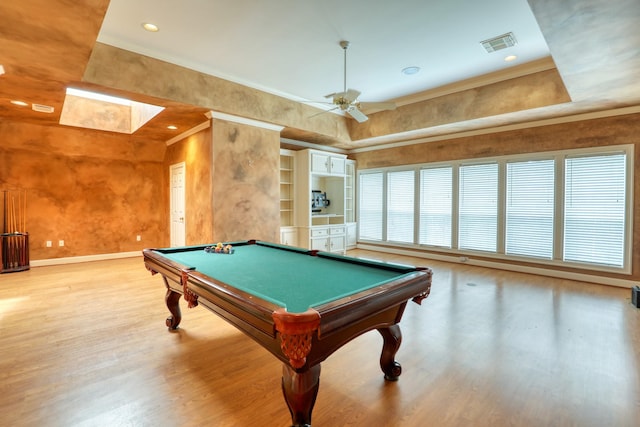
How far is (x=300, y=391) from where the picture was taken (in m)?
1.50

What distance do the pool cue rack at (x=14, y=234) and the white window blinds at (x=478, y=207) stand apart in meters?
8.53

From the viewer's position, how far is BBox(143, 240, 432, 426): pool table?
1.43 m

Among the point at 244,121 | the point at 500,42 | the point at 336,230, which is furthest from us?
the point at 336,230

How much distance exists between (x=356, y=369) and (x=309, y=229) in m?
4.35

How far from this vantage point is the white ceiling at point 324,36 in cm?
305

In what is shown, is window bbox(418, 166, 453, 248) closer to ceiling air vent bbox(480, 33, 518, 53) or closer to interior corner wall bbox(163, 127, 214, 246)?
ceiling air vent bbox(480, 33, 518, 53)

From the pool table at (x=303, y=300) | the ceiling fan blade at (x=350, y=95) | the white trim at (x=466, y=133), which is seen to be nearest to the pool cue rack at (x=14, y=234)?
the pool table at (x=303, y=300)

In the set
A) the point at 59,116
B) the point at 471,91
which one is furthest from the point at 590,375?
the point at 59,116

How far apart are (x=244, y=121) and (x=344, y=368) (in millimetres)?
4207

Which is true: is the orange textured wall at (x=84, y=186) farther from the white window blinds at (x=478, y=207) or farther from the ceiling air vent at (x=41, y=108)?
the white window blinds at (x=478, y=207)

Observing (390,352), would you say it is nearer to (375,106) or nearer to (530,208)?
(375,106)

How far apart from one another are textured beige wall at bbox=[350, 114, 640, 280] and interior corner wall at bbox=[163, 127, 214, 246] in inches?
175

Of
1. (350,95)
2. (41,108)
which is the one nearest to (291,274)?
(350,95)

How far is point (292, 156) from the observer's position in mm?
6859
